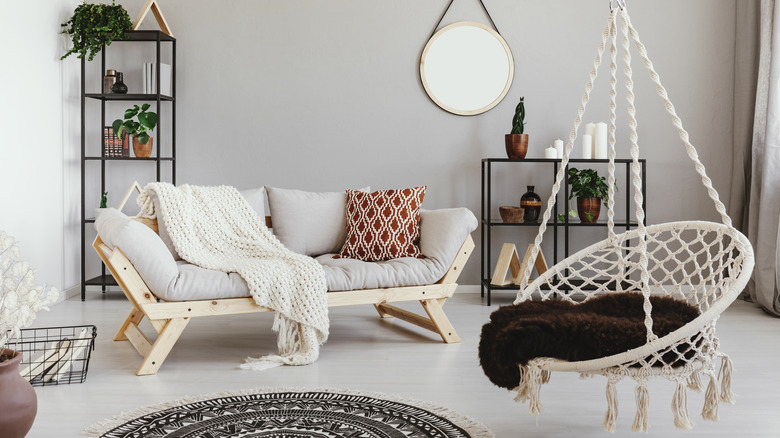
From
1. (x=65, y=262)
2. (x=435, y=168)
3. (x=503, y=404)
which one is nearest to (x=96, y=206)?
(x=65, y=262)

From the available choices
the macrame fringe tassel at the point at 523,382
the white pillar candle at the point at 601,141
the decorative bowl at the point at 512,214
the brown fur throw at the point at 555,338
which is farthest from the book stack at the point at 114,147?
the macrame fringe tassel at the point at 523,382

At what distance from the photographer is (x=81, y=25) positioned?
4527mm

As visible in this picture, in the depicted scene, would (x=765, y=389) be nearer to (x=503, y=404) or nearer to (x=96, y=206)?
(x=503, y=404)

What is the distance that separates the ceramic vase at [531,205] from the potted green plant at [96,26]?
2.81 m

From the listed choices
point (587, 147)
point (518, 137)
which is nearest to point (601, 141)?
point (587, 147)

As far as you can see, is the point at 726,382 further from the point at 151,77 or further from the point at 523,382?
the point at 151,77

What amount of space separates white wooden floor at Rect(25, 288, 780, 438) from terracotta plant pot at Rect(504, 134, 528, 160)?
1.17 metres

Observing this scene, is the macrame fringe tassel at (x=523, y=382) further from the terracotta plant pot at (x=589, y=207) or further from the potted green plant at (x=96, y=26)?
the potted green plant at (x=96, y=26)

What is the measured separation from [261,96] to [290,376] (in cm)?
255

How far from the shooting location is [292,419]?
2.40 m

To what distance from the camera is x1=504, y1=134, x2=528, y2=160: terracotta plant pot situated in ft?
15.1

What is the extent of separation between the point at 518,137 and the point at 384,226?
1368 mm

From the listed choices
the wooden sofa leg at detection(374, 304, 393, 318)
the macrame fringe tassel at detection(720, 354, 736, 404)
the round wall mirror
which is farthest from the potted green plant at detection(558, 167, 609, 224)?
the macrame fringe tassel at detection(720, 354, 736, 404)

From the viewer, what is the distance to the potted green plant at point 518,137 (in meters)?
4.60
